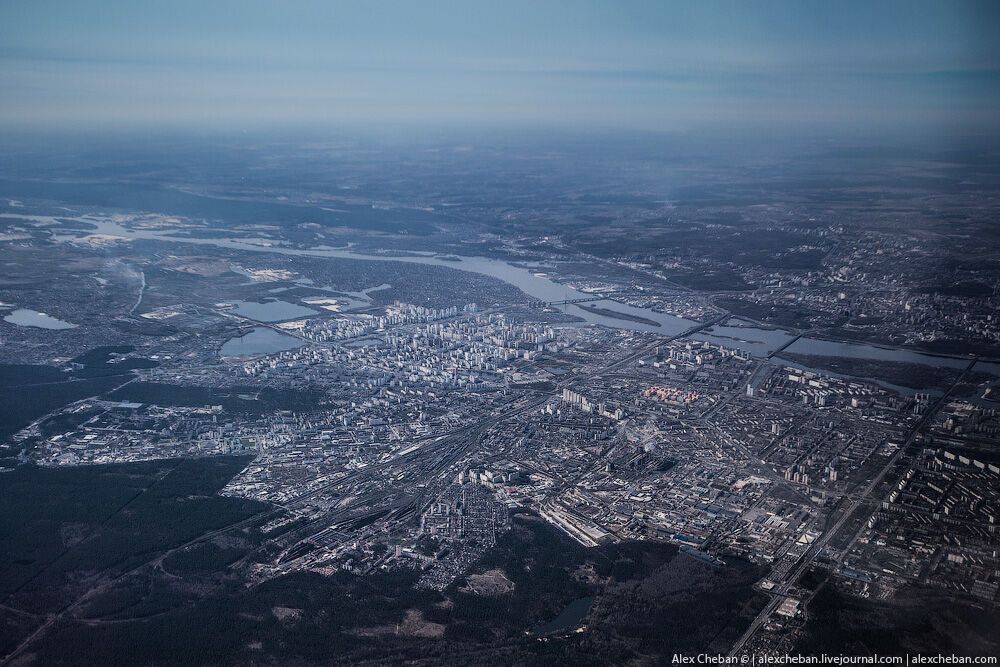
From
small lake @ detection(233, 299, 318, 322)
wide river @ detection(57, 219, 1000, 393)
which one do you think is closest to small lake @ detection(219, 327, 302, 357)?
small lake @ detection(233, 299, 318, 322)

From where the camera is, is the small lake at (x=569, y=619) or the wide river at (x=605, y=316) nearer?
the small lake at (x=569, y=619)

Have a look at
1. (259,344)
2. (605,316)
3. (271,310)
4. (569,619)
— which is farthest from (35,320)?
(569,619)

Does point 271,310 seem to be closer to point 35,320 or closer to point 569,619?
point 35,320

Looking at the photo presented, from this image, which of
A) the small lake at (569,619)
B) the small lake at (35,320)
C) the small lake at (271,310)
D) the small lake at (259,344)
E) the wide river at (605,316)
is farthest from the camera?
the small lake at (271,310)

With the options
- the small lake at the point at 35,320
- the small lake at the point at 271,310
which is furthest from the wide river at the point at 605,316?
the small lake at the point at 35,320

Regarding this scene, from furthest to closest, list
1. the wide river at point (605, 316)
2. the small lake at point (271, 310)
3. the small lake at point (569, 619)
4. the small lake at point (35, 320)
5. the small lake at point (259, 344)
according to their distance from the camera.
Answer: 1. the small lake at point (271, 310)
2. the small lake at point (35, 320)
3. the small lake at point (259, 344)
4. the wide river at point (605, 316)
5. the small lake at point (569, 619)

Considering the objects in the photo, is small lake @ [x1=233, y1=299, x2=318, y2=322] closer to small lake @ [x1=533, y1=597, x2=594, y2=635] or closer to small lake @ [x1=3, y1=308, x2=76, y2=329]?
small lake @ [x1=3, y1=308, x2=76, y2=329]

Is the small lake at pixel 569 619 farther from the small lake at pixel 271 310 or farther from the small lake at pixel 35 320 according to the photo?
the small lake at pixel 35 320
